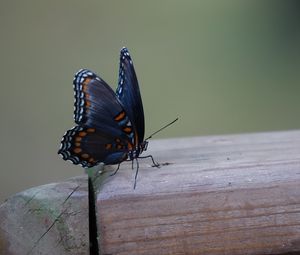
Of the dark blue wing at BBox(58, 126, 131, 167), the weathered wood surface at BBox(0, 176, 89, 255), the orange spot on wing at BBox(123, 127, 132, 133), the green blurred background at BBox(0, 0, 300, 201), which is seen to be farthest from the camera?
the green blurred background at BBox(0, 0, 300, 201)

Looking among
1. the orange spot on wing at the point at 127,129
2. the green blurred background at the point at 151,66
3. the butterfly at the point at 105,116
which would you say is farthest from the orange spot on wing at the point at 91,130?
the green blurred background at the point at 151,66

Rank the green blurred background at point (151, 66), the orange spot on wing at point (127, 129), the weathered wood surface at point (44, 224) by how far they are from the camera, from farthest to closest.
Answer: the green blurred background at point (151, 66) → the orange spot on wing at point (127, 129) → the weathered wood surface at point (44, 224)

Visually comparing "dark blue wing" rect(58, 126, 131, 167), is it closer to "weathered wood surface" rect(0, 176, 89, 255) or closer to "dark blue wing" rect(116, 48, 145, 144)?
"dark blue wing" rect(116, 48, 145, 144)

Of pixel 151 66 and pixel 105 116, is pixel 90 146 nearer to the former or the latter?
pixel 105 116

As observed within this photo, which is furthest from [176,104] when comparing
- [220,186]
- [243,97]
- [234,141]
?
[220,186]

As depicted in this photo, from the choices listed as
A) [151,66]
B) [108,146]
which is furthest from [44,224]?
[151,66]

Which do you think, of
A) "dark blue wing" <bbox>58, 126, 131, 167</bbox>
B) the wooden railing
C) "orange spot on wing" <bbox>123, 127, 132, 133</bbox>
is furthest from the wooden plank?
"orange spot on wing" <bbox>123, 127, 132, 133</bbox>

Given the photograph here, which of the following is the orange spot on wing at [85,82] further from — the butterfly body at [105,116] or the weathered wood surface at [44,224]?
the weathered wood surface at [44,224]
